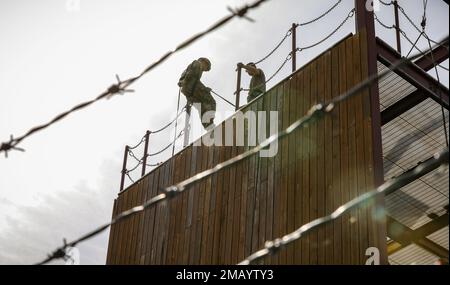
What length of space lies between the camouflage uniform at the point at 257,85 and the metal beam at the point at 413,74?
2428 millimetres

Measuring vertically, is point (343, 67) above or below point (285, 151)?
above

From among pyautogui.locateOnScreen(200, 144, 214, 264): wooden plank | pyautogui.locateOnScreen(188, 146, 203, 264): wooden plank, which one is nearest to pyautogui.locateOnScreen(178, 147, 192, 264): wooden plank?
pyautogui.locateOnScreen(188, 146, 203, 264): wooden plank

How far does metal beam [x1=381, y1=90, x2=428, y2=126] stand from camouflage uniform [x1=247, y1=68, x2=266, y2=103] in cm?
209

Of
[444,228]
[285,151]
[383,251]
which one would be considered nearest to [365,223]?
[383,251]

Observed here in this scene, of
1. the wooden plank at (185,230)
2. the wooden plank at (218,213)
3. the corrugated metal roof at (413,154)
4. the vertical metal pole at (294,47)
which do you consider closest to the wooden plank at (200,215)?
the wooden plank at (185,230)

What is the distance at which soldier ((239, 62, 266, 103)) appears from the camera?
33.3 ft

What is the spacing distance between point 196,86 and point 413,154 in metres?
4.37

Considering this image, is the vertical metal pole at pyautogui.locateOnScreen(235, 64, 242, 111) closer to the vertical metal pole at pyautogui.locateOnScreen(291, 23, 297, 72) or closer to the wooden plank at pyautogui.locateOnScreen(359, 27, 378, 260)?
the vertical metal pole at pyautogui.locateOnScreen(291, 23, 297, 72)

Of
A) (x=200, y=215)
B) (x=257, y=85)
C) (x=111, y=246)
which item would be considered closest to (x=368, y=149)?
(x=200, y=215)

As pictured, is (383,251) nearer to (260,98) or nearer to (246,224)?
(246,224)

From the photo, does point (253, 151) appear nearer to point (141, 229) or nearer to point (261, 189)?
point (261, 189)

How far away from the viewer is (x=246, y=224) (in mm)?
8547

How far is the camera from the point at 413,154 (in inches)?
389
